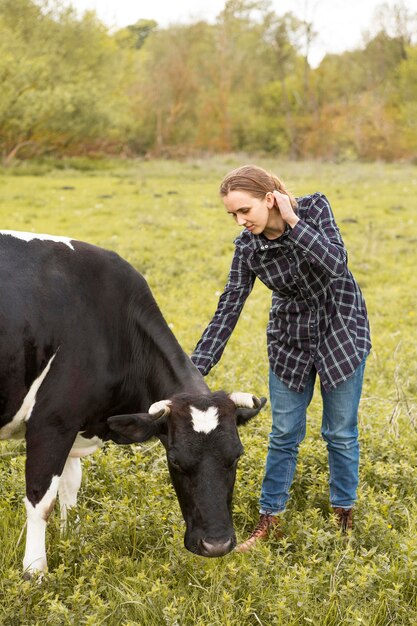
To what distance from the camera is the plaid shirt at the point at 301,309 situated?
159 inches

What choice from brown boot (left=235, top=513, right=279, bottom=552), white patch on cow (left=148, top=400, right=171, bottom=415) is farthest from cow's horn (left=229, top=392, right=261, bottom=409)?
brown boot (left=235, top=513, right=279, bottom=552)

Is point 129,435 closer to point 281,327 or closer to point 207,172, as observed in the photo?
point 281,327

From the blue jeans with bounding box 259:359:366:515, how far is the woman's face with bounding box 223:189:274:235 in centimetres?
105

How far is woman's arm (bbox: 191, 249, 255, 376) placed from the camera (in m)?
4.36

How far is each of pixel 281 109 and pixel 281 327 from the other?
46819 millimetres

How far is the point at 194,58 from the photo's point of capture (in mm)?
42500

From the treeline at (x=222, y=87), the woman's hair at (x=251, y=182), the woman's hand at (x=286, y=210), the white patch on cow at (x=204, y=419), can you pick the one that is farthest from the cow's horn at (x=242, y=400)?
the treeline at (x=222, y=87)

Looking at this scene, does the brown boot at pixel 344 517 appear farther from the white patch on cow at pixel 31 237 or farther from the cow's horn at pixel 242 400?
the white patch on cow at pixel 31 237

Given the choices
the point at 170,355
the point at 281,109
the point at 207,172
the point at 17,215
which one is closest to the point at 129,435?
the point at 170,355

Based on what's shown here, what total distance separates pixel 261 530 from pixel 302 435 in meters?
0.64

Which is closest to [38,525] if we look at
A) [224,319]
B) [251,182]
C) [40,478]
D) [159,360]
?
[40,478]

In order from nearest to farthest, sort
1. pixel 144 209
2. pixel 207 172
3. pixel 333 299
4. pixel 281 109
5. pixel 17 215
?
pixel 333 299 → pixel 17 215 → pixel 144 209 → pixel 207 172 → pixel 281 109

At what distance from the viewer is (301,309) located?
4.21m

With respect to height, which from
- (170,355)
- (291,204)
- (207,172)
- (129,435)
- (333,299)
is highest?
(291,204)
